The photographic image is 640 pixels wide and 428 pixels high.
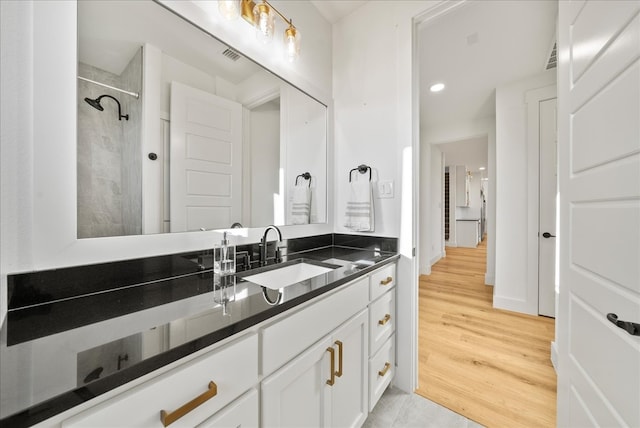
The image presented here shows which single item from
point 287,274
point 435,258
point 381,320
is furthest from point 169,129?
point 435,258

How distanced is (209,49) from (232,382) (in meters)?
1.37

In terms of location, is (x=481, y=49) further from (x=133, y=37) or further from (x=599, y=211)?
(x=133, y=37)

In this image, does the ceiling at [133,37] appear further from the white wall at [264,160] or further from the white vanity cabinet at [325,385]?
the white vanity cabinet at [325,385]

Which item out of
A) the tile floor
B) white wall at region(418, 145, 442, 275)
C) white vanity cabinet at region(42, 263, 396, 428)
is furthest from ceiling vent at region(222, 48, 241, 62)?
white wall at region(418, 145, 442, 275)

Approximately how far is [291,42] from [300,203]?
0.99m

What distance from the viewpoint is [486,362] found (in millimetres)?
1853

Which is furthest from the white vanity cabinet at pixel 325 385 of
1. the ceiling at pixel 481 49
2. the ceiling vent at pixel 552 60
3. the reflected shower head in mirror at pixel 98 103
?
the ceiling vent at pixel 552 60

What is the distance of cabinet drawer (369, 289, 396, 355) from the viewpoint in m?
1.30

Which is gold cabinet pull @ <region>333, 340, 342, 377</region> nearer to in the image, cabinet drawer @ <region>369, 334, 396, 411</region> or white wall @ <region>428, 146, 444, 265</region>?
cabinet drawer @ <region>369, 334, 396, 411</region>

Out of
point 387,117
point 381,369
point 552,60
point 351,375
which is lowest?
point 381,369

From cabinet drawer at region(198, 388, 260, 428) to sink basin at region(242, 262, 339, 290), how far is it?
50cm

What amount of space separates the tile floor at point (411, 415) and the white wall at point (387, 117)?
10 cm

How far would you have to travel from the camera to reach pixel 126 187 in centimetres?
92

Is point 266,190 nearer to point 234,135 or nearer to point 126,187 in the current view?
point 234,135
